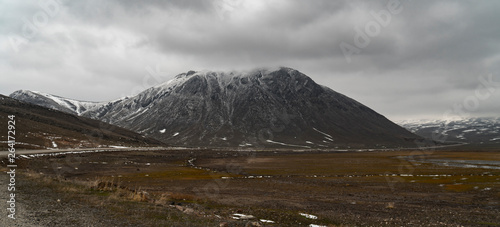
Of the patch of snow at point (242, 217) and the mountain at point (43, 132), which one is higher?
the mountain at point (43, 132)

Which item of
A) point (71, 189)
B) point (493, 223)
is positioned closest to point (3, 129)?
point (71, 189)

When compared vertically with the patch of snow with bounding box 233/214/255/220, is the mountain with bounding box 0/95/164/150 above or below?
above

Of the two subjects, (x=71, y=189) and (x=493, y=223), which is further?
(x=71, y=189)

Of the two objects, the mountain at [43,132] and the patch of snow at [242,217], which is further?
the mountain at [43,132]

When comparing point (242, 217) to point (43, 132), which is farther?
point (43, 132)

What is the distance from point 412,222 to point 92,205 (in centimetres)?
2145

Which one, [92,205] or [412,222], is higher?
[92,205]

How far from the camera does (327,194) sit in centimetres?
3650

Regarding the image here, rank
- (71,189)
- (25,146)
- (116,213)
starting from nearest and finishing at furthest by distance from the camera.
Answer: (116,213)
(71,189)
(25,146)

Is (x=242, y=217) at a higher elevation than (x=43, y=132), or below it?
below

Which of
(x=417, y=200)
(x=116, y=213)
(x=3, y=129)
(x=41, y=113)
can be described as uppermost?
(x=41, y=113)

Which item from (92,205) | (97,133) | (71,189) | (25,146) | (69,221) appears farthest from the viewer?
(97,133)

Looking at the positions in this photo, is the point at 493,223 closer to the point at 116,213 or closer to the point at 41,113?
the point at 116,213

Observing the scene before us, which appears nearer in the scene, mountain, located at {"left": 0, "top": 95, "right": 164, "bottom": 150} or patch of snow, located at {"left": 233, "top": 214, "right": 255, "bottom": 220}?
patch of snow, located at {"left": 233, "top": 214, "right": 255, "bottom": 220}
